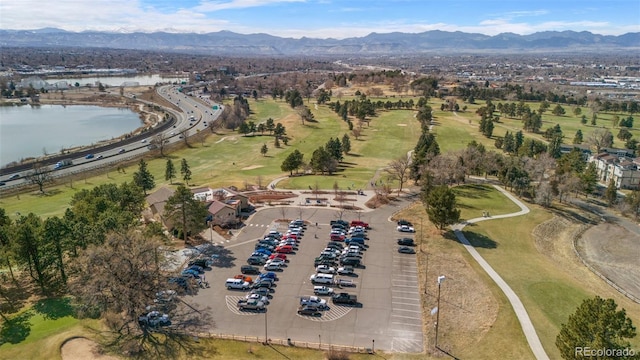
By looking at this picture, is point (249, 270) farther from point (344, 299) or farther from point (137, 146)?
point (137, 146)

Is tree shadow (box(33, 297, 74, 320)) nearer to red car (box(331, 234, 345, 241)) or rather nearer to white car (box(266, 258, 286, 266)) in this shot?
white car (box(266, 258, 286, 266))

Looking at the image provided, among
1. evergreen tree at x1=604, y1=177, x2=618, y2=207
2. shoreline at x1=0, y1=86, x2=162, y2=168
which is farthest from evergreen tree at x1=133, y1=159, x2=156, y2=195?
shoreline at x1=0, y1=86, x2=162, y2=168

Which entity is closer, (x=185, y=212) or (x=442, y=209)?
(x=185, y=212)

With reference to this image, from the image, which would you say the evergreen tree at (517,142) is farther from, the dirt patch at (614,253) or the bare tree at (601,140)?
the dirt patch at (614,253)

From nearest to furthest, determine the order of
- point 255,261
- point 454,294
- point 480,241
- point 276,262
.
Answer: point 454,294 < point 276,262 < point 255,261 < point 480,241

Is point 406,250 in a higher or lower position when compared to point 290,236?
lower

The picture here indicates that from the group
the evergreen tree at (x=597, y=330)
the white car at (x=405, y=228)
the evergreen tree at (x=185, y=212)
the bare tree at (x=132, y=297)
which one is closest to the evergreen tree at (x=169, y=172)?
the evergreen tree at (x=185, y=212)

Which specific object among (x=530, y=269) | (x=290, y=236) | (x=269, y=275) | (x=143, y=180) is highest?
(x=143, y=180)

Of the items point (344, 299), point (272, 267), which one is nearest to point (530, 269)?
point (344, 299)
